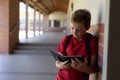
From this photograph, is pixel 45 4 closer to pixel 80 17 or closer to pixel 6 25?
pixel 6 25

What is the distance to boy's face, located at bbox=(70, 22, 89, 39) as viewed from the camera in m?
2.01

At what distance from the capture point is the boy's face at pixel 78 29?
79.1 inches

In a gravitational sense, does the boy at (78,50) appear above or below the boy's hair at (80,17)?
below

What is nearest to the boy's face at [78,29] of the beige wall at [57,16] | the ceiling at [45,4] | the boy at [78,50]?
the boy at [78,50]

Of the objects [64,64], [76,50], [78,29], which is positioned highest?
[78,29]

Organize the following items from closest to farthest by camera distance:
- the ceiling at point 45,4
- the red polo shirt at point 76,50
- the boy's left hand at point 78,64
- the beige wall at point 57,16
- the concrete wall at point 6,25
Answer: the boy's left hand at point 78,64 < the red polo shirt at point 76,50 < the concrete wall at point 6,25 < the ceiling at point 45,4 < the beige wall at point 57,16

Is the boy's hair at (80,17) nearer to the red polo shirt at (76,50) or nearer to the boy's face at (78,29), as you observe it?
the boy's face at (78,29)

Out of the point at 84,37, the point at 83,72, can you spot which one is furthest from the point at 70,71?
the point at 84,37

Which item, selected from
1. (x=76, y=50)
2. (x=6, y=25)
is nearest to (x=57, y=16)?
(x=6, y=25)

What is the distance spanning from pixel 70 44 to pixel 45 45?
11.3 m

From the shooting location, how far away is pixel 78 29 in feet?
6.68

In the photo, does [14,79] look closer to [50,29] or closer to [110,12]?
[110,12]

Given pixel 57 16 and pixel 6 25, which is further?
pixel 57 16

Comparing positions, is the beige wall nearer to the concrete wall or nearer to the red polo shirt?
the concrete wall
